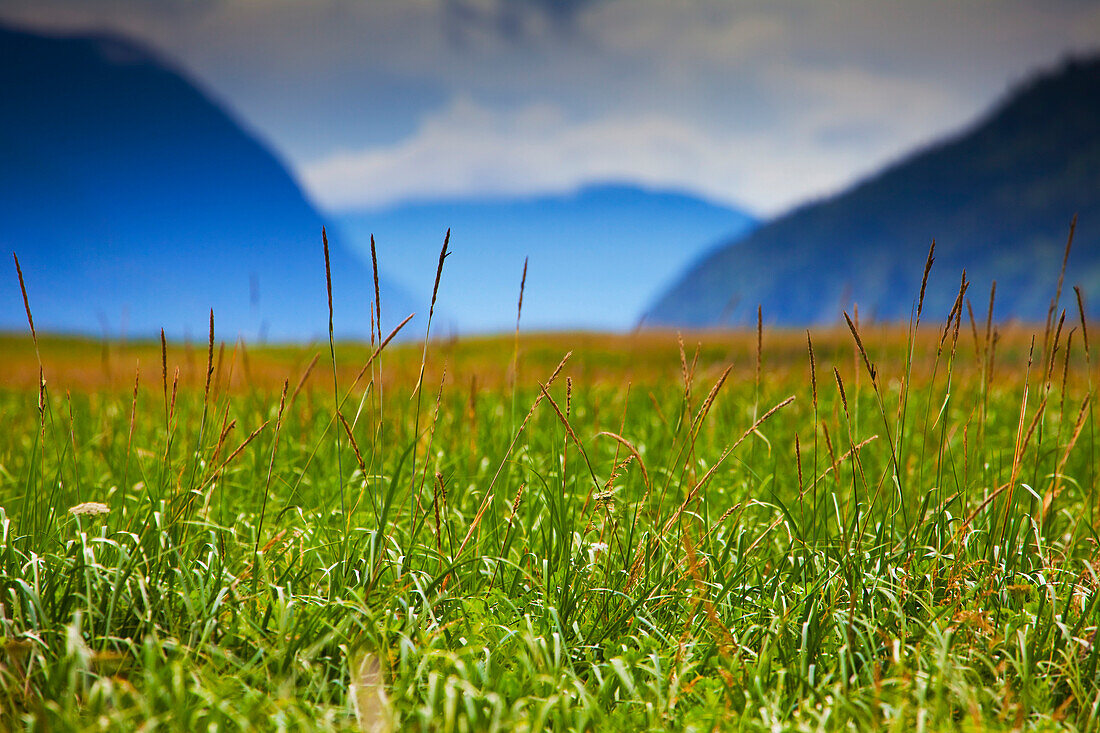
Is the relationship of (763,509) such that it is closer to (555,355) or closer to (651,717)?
(651,717)

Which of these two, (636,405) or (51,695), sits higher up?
(636,405)

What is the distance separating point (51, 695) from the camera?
1.91m

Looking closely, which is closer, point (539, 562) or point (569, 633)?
point (569, 633)

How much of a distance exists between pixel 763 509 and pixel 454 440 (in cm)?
214

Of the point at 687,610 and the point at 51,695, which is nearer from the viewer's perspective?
the point at 51,695

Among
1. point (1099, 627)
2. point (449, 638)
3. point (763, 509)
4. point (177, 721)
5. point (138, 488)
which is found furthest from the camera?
point (138, 488)

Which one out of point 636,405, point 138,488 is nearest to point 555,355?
point 636,405

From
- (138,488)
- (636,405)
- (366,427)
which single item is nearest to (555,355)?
(636,405)

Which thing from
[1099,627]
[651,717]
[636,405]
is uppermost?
[636,405]

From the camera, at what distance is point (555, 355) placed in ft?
52.1

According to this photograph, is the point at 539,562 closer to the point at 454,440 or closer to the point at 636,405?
the point at 454,440

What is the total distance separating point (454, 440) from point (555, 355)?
1140 cm

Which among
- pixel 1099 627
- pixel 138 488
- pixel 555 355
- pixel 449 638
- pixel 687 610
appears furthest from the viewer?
pixel 555 355

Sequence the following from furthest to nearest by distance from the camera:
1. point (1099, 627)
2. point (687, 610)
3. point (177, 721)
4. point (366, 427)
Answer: point (366, 427)
point (687, 610)
point (1099, 627)
point (177, 721)
